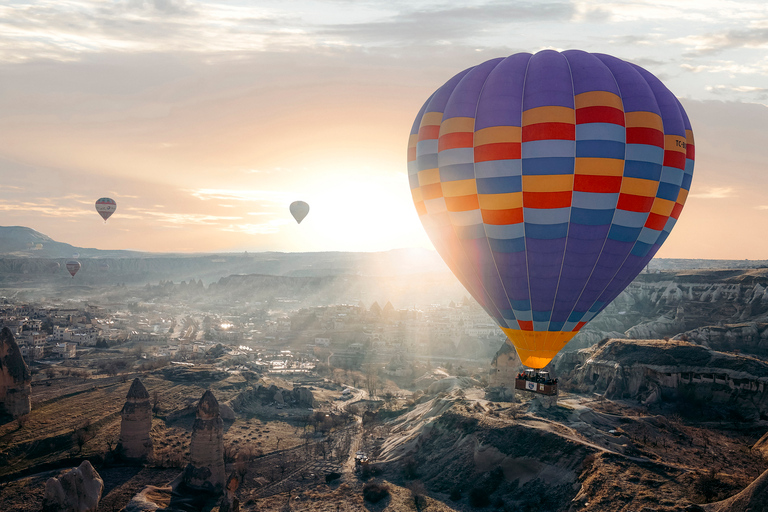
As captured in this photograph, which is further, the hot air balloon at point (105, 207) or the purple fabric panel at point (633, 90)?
the hot air balloon at point (105, 207)

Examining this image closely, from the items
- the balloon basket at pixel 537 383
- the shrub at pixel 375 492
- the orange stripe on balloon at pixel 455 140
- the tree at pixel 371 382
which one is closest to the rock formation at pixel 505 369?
the tree at pixel 371 382

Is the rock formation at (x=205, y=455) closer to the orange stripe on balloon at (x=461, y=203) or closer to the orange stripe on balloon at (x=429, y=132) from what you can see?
the orange stripe on balloon at (x=461, y=203)

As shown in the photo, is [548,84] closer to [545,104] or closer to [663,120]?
[545,104]

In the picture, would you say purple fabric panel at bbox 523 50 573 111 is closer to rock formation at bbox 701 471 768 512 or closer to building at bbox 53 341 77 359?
rock formation at bbox 701 471 768 512

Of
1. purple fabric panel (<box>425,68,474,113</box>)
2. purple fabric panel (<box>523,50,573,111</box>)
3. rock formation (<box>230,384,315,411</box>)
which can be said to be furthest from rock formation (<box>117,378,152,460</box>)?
purple fabric panel (<box>523,50,573,111</box>)

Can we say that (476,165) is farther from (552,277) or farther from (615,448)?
(615,448)

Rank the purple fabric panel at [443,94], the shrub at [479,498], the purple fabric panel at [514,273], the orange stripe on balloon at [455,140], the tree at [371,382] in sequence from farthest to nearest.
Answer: the tree at [371,382], the shrub at [479,498], the purple fabric panel at [443,94], the orange stripe on balloon at [455,140], the purple fabric panel at [514,273]

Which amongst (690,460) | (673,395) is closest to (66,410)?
(690,460)
